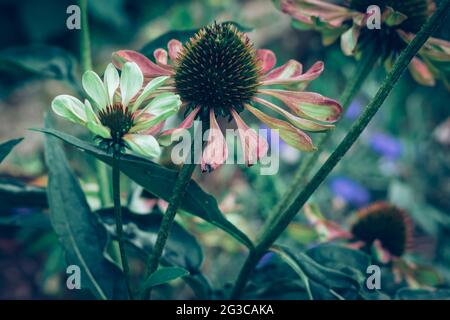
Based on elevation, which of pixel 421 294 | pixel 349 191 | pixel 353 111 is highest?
pixel 353 111

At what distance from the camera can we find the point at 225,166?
181cm

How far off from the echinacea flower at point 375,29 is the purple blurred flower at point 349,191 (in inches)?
32.6

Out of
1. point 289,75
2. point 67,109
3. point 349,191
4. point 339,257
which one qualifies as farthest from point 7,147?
point 349,191

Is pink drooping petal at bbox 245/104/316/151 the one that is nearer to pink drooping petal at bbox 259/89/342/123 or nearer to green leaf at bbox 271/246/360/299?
pink drooping petal at bbox 259/89/342/123

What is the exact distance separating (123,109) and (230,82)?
0.41 ft

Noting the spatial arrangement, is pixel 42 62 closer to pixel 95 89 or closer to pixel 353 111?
pixel 95 89

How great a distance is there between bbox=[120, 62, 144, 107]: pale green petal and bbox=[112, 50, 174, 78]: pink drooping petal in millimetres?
55

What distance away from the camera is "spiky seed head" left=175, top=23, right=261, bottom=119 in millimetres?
623

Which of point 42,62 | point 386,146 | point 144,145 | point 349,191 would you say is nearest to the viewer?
point 144,145

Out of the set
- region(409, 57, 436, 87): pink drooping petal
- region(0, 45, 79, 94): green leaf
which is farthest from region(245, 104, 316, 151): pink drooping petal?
region(0, 45, 79, 94): green leaf

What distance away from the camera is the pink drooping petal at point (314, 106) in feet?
1.95
